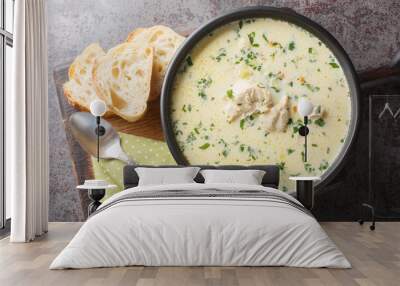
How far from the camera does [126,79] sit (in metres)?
6.59

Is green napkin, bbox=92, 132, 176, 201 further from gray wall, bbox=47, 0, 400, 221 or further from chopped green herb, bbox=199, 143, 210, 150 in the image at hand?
gray wall, bbox=47, 0, 400, 221

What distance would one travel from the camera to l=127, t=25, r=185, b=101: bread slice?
260 inches

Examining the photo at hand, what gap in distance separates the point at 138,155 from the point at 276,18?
2.15 m

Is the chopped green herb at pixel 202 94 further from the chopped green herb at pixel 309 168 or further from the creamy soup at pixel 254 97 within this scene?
the chopped green herb at pixel 309 168

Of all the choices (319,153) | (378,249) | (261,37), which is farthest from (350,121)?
(378,249)

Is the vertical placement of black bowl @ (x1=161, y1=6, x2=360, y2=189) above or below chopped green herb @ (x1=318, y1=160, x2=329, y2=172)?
above

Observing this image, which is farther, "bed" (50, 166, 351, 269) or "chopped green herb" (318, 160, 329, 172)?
"chopped green herb" (318, 160, 329, 172)

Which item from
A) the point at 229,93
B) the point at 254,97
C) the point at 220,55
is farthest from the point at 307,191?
the point at 220,55

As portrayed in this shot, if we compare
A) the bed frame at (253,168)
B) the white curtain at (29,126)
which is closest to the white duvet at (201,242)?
the white curtain at (29,126)

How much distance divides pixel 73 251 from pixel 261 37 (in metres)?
3.40

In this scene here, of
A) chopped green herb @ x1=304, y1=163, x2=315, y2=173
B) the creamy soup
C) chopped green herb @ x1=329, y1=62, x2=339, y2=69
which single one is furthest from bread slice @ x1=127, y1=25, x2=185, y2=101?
chopped green herb @ x1=304, y1=163, x2=315, y2=173

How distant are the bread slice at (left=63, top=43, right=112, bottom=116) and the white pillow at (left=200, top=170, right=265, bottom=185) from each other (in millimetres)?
1697

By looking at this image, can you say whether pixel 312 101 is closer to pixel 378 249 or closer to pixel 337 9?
pixel 337 9

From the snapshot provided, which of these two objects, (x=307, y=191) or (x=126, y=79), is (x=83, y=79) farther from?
(x=307, y=191)
